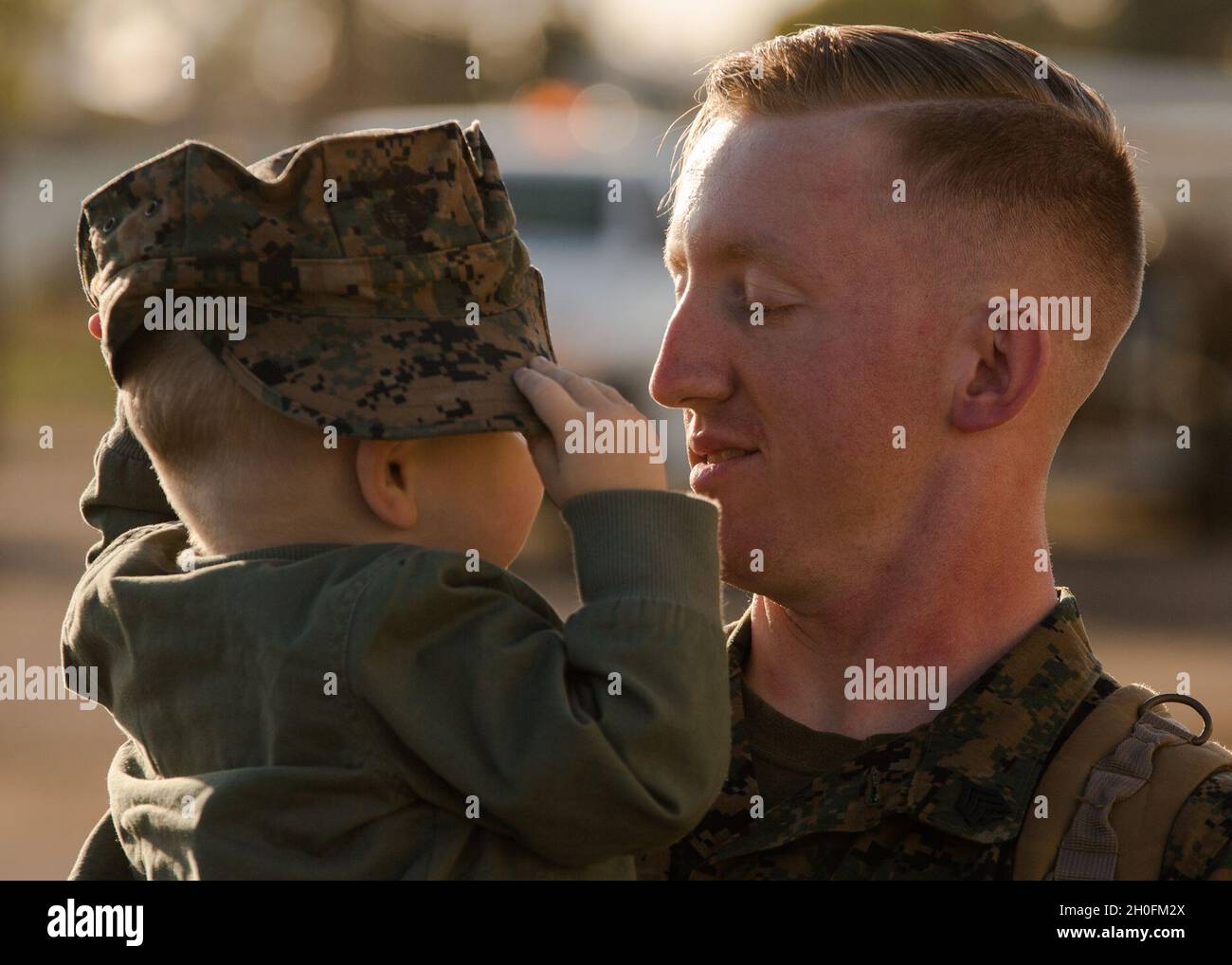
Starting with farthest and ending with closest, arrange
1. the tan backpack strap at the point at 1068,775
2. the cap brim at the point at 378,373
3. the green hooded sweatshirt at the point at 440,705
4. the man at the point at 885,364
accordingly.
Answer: the man at the point at 885,364 < the tan backpack strap at the point at 1068,775 < the cap brim at the point at 378,373 < the green hooded sweatshirt at the point at 440,705

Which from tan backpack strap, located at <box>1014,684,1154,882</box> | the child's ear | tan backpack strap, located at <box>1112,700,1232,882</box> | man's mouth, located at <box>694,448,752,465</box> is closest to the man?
man's mouth, located at <box>694,448,752,465</box>

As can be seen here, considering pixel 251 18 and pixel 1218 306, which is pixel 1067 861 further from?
pixel 251 18

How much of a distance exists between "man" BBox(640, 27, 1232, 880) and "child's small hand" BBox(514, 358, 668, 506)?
455 millimetres

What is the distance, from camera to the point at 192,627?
232 centimetres

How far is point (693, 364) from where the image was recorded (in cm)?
282

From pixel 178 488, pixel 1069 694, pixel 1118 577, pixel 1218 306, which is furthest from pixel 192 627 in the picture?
pixel 1218 306

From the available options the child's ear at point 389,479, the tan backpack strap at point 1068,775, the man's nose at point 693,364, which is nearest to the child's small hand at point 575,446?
the child's ear at point 389,479

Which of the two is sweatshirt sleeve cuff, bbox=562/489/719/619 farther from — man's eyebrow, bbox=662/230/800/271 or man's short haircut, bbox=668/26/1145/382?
man's short haircut, bbox=668/26/1145/382

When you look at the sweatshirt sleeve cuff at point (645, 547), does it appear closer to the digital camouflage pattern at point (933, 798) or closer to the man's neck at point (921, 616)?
the digital camouflage pattern at point (933, 798)

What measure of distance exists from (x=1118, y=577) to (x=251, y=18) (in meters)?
32.2

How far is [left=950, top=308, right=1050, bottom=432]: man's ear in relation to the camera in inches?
110

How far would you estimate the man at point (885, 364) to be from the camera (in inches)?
110

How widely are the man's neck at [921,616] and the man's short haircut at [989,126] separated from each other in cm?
35

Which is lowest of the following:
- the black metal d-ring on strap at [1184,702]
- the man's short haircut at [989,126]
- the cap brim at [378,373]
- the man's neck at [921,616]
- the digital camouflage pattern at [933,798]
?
the digital camouflage pattern at [933,798]
